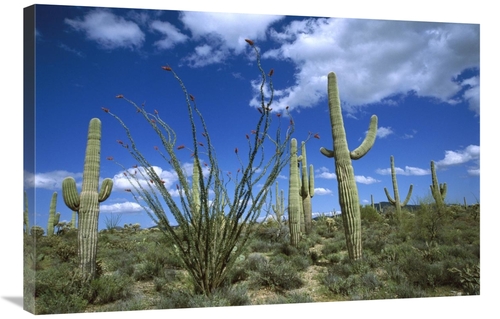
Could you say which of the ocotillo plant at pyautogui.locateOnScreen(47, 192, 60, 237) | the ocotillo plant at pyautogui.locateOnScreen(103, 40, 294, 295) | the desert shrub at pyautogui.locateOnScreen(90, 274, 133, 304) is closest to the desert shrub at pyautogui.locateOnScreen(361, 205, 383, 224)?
the ocotillo plant at pyautogui.locateOnScreen(103, 40, 294, 295)

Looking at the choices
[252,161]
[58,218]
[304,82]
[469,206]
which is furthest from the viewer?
[469,206]

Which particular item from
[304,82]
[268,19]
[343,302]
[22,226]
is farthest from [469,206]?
[22,226]

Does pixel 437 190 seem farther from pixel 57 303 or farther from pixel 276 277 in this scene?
pixel 57 303

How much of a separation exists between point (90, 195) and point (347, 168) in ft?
11.3

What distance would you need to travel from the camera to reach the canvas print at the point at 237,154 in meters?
6.70

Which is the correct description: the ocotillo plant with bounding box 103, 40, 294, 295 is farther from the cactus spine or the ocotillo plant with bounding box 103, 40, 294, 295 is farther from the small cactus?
the cactus spine

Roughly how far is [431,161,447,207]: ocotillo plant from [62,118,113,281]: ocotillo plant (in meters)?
4.25

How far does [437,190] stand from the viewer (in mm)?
8484

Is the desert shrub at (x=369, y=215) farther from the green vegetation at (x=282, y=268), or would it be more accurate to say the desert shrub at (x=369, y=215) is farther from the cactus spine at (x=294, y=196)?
the cactus spine at (x=294, y=196)

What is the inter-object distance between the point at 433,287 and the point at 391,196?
1.37 m

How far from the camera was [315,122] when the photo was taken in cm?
812

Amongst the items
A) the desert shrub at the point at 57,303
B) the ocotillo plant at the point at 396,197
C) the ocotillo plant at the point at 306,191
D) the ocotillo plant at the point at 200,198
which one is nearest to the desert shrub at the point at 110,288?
the desert shrub at the point at 57,303

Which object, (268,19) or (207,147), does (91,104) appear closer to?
(207,147)

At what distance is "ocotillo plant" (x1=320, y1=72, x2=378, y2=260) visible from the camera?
8.22m
